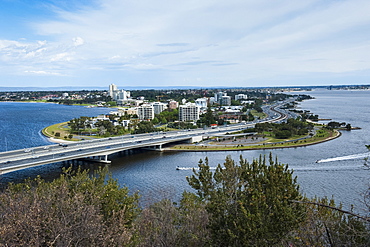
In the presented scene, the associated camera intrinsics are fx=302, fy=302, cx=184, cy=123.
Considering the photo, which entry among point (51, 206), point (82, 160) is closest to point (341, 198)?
point (51, 206)

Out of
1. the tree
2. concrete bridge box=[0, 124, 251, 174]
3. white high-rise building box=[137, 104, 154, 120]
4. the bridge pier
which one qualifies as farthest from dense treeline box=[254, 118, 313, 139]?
the tree

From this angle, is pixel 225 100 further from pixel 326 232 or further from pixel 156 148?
pixel 326 232

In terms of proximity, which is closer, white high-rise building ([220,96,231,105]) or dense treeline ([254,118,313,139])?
dense treeline ([254,118,313,139])

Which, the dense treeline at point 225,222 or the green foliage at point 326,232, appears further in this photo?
the green foliage at point 326,232

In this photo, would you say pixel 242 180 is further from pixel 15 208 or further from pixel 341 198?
pixel 341 198

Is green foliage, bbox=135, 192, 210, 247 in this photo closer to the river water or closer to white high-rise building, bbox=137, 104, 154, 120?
the river water

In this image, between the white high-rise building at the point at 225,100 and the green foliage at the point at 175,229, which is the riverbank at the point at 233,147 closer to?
the green foliage at the point at 175,229

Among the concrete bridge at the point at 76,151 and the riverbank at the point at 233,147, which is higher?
the concrete bridge at the point at 76,151

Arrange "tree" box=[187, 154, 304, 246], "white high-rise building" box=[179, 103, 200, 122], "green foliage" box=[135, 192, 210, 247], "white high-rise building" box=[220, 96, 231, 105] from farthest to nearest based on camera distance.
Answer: "white high-rise building" box=[220, 96, 231, 105] < "white high-rise building" box=[179, 103, 200, 122] < "green foliage" box=[135, 192, 210, 247] < "tree" box=[187, 154, 304, 246]

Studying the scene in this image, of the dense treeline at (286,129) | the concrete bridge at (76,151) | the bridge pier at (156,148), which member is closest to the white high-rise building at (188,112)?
the concrete bridge at (76,151)

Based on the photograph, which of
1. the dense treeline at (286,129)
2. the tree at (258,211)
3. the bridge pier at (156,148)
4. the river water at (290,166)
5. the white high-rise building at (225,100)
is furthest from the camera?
the white high-rise building at (225,100)

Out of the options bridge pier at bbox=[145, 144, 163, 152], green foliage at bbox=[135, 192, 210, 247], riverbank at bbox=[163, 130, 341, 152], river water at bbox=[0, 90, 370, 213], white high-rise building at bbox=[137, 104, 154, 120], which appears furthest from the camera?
white high-rise building at bbox=[137, 104, 154, 120]

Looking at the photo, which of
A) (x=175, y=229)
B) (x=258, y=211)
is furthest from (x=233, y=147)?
(x=258, y=211)

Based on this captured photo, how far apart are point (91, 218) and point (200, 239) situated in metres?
2.14
